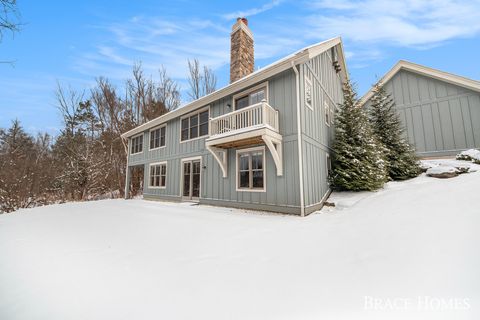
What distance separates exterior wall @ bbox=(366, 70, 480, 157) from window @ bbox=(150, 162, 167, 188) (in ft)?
49.6

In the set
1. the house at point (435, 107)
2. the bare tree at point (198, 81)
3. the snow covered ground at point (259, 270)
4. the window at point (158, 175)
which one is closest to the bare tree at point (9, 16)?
the snow covered ground at point (259, 270)

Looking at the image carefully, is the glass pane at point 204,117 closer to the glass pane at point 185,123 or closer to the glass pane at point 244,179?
the glass pane at point 185,123

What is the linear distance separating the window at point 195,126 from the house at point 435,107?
34.6 ft

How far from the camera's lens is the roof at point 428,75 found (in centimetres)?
1026

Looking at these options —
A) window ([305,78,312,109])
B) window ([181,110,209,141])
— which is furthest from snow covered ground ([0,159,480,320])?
window ([181,110,209,141])

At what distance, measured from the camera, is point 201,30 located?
11555mm

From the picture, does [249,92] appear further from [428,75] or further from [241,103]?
[428,75]

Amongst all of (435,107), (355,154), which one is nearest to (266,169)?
(355,154)

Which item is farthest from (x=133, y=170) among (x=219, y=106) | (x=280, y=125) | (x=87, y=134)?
(x=280, y=125)

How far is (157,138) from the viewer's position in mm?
13469

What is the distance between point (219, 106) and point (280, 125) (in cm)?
350

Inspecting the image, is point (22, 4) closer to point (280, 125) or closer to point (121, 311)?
point (121, 311)

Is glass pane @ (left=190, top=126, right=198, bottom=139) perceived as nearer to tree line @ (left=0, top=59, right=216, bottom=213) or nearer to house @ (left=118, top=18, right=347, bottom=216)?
house @ (left=118, top=18, right=347, bottom=216)

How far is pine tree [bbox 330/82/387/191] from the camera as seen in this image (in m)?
7.91
